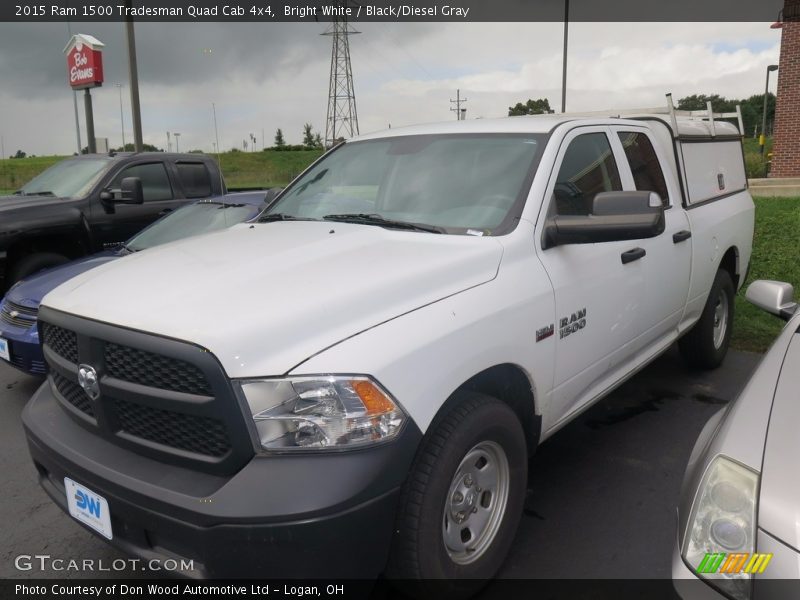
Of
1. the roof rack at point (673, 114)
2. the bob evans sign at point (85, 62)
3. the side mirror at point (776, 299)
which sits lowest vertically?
the side mirror at point (776, 299)

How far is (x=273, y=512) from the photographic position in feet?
6.05

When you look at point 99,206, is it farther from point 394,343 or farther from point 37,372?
point 394,343

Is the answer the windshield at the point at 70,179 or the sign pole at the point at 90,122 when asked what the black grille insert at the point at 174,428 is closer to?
the windshield at the point at 70,179

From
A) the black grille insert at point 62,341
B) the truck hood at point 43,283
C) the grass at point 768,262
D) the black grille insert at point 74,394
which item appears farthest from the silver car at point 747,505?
the truck hood at point 43,283

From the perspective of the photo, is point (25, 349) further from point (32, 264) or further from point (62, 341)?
point (32, 264)

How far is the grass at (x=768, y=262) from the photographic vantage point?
5.94m

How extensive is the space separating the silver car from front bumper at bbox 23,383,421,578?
844mm

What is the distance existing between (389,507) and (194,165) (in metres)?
7.29

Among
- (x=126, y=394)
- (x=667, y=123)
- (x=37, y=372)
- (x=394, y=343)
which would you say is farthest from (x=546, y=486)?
(x=37, y=372)

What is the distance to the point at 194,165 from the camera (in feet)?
27.5

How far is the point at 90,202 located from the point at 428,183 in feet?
17.4

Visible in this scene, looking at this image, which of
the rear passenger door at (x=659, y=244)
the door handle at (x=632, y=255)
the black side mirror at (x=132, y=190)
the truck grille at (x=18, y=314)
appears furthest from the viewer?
the black side mirror at (x=132, y=190)

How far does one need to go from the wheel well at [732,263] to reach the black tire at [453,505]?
10.6 ft

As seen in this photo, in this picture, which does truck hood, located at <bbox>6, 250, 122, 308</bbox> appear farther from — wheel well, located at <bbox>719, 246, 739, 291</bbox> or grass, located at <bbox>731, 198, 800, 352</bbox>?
grass, located at <bbox>731, 198, 800, 352</bbox>
